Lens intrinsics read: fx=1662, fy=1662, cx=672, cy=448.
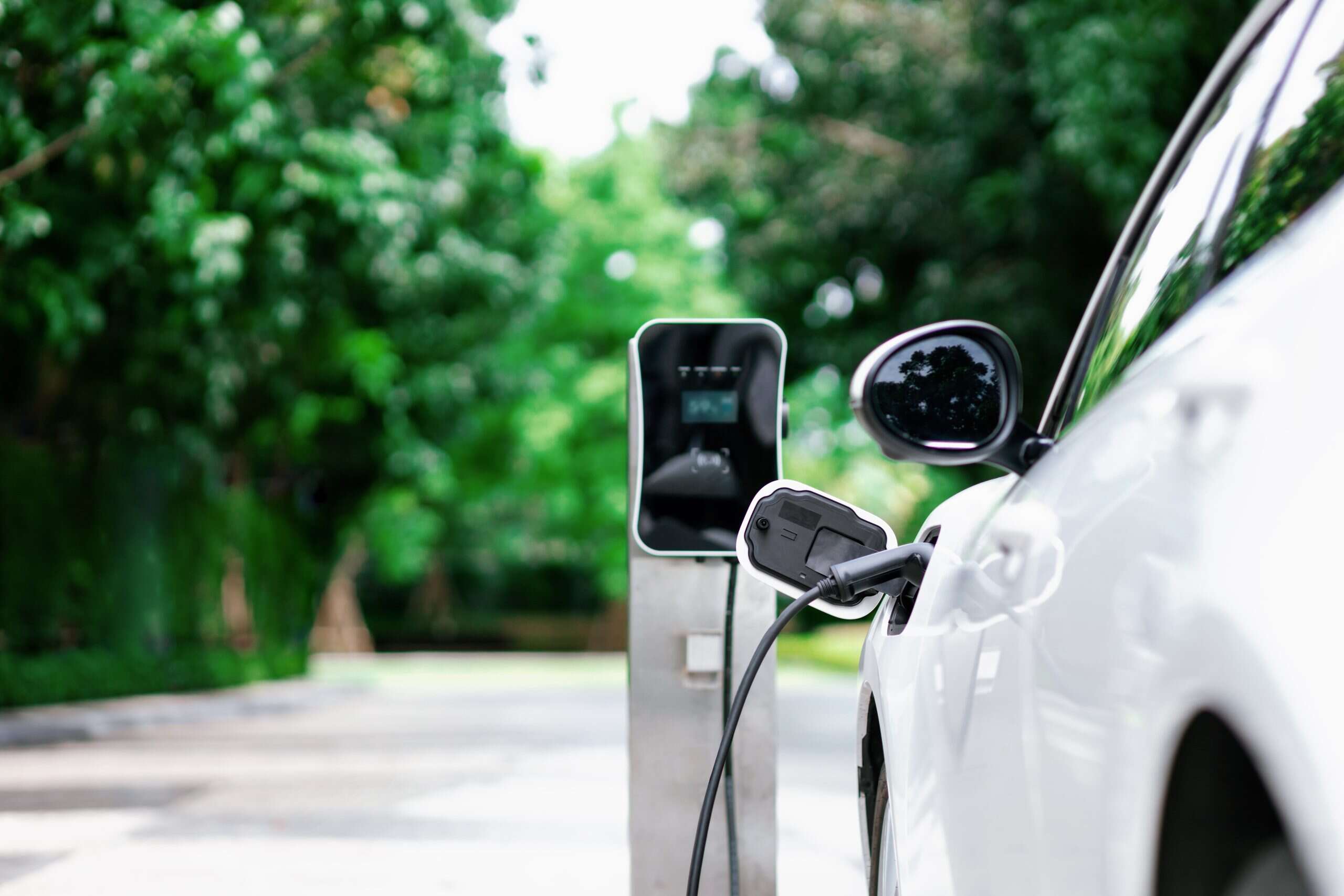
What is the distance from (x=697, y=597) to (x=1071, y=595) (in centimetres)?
Answer: 289

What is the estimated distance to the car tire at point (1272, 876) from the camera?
3.78 feet

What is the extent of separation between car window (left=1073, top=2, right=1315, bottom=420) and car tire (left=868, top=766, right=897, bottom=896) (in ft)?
2.98

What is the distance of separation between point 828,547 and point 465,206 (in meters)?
15.4

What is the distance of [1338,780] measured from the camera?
1064mm

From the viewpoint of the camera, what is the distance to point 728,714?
14.7 feet

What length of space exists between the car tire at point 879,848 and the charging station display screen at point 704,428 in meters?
1.40

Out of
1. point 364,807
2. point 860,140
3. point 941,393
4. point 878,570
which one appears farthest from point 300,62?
point 860,140

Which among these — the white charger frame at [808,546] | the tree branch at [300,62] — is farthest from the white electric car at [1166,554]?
the tree branch at [300,62]

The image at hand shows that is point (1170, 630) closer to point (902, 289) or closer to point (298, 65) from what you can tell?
point (298, 65)

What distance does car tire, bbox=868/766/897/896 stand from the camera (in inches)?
111

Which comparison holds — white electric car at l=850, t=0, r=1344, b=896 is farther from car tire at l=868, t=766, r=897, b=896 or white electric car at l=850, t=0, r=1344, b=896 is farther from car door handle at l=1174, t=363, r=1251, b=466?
car tire at l=868, t=766, r=897, b=896

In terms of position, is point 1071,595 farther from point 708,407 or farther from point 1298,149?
point 708,407

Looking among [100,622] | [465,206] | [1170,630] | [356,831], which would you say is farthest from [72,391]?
[1170,630]

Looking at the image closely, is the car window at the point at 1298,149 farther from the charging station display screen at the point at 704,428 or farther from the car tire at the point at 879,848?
the charging station display screen at the point at 704,428
